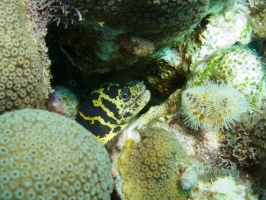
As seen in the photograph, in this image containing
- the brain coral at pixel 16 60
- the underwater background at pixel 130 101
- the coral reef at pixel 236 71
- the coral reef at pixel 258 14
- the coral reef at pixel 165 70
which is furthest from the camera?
the coral reef at pixel 258 14

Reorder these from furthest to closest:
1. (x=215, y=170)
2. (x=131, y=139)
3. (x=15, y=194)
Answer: (x=215, y=170) → (x=131, y=139) → (x=15, y=194)

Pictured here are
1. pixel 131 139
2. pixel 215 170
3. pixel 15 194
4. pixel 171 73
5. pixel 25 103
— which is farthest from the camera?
pixel 171 73

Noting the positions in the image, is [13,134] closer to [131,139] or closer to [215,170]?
[131,139]

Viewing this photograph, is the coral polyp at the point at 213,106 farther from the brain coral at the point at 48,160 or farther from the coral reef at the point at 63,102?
the coral reef at the point at 63,102

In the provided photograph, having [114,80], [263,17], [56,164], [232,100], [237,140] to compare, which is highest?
[263,17]

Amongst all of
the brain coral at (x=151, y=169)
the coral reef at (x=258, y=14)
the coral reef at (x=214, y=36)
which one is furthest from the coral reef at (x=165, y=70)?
the brain coral at (x=151, y=169)

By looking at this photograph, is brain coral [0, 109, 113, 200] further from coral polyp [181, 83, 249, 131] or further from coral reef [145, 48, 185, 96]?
coral reef [145, 48, 185, 96]

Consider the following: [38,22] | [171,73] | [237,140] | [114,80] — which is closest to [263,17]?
[171,73]
